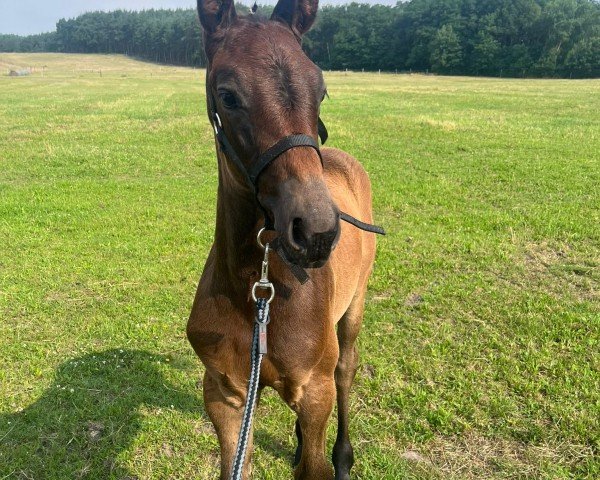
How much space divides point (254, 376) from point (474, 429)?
2.14 meters

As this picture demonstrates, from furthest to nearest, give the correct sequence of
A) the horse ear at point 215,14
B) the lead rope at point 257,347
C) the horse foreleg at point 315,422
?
1. the horse foreleg at point 315,422
2. the horse ear at point 215,14
3. the lead rope at point 257,347

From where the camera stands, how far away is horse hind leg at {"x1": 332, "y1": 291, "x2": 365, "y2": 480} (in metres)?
3.10

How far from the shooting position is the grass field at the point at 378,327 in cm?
318

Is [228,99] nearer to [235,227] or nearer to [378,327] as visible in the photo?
[235,227]

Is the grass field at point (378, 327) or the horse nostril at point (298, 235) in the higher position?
the horse nostril at point (298, 235)

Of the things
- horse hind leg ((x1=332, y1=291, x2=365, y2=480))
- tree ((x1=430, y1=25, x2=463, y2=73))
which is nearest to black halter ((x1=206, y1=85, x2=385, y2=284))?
horse hind leg ((x1=332, y1=291, x2=365, y2=480))

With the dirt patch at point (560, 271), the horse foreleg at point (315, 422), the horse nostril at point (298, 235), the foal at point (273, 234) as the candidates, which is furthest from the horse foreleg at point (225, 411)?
the dirt patch at point (560, 271)

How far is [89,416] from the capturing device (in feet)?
11.5

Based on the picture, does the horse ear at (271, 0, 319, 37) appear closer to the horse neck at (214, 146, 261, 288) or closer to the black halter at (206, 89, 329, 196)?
the black halter at (206, 89, 329, 196)

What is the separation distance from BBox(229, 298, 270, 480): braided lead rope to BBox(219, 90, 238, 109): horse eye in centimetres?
78

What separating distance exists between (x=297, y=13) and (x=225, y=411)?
1.98 m

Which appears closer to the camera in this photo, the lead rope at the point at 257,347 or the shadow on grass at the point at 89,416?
the lead rope at the point at 257,347

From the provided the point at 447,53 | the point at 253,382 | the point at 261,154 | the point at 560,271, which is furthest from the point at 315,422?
the point at 447,53

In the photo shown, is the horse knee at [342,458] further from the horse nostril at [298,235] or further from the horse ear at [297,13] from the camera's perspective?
the horse ear at [297,13]
